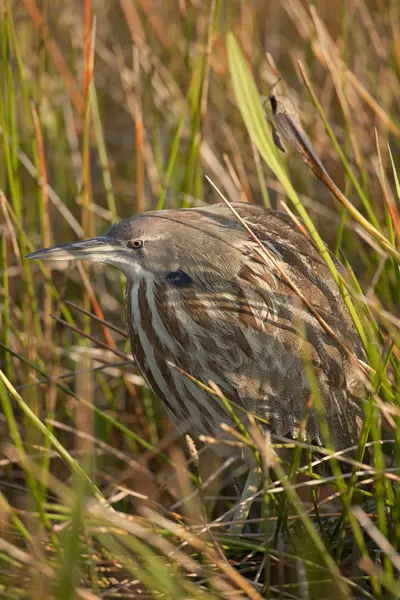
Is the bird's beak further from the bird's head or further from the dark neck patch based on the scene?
the dark neck patch

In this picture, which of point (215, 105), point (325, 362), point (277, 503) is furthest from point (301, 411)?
point (215, 105)

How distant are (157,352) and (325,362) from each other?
32 centimetres

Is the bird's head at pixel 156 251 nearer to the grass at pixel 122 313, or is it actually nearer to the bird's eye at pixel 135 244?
the bird's eye at pixel 135 244

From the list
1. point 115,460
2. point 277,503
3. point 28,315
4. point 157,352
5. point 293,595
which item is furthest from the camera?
point 115,460

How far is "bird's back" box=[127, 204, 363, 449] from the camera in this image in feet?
4.89

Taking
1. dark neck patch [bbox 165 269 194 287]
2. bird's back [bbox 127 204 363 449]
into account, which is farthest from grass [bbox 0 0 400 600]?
dark neck patch [bbox 165 269 194 287]

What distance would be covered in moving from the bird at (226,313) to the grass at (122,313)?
0.33 ft

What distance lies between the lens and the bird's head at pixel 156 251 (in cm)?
149

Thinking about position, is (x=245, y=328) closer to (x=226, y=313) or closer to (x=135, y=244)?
(x=226, y=313)

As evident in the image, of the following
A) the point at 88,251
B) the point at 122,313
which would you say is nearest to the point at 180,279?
the point at 88,251

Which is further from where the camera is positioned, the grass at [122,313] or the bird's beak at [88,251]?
the bird's beak at [88,251]

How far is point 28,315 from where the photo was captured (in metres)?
1.88

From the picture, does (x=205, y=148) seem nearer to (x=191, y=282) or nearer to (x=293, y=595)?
(x=191, y=282)

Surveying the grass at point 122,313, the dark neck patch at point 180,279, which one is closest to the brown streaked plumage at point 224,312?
the dark neck patch at point 180,279
